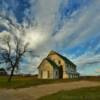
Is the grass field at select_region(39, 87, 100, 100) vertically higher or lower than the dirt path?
lower

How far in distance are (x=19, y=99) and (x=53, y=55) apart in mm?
55138

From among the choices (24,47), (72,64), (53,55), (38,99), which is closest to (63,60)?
(53,55)

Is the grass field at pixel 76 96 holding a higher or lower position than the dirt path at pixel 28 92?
lower

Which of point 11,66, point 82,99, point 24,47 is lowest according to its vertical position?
point 82,99

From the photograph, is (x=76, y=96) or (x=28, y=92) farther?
(x=28, y=92)

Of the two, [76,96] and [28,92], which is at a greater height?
[28,92]

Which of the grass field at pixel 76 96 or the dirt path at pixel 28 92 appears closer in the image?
the grass field at pixel 76 96

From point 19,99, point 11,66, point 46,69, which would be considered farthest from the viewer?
point 46,69

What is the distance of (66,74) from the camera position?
85.5 metres

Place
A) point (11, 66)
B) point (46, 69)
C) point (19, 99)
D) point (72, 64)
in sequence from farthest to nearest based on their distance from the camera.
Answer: point (72, 64), point (46, 69), point (11, 66), point (19, 99)

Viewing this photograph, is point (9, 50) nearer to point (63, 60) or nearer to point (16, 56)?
point (16, 56)

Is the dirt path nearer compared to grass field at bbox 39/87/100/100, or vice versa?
grass field at bbox 39/87/100/100

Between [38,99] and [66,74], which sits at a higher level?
[66,74]

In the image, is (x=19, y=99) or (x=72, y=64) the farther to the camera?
(x=72, y=64)
